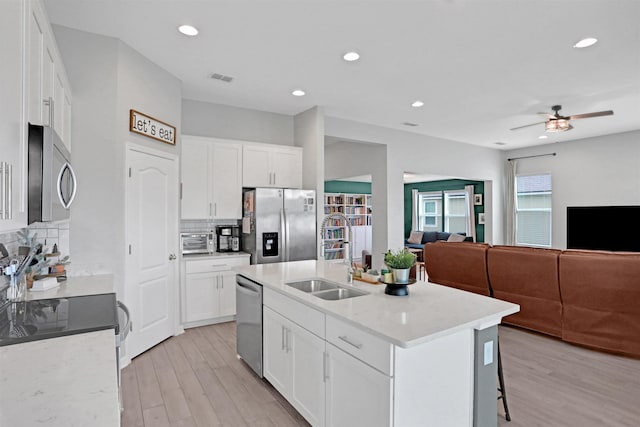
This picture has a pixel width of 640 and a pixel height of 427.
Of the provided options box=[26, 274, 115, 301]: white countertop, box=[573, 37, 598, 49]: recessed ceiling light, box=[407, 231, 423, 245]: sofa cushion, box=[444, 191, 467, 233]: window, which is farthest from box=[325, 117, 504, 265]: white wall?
box=[26, 274, 115, 301]: white countertop

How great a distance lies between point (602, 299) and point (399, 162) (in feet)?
12.4

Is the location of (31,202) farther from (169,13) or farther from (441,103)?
(441,103)

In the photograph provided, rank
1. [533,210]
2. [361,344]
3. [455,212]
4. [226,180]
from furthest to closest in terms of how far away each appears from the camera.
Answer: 1. [455,212]
2. [533,210]
3. [226,180]
4. [361,344]

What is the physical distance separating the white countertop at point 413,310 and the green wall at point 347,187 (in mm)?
7883

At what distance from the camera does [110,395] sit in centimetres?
118

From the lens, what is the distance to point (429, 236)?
10.7 m

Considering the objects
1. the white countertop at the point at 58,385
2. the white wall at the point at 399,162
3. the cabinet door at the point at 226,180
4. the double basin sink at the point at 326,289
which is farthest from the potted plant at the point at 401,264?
the white wall at the point at 399,162

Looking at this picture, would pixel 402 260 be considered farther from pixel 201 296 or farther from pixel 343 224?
pixel 343 224

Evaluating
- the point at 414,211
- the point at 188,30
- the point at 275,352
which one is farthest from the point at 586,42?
the point at 414,211

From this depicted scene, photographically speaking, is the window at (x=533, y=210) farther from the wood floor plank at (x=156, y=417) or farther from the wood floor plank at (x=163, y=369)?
the wood floor plank at (x=156, y=417)

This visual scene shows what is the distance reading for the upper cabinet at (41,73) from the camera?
1501mm

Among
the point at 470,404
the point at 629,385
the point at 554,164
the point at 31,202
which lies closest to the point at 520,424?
the point at 470,404

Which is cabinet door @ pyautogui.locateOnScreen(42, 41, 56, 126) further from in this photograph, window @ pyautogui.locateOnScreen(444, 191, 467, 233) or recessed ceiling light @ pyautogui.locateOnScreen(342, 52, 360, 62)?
window @ pyautogui.locateOnScreen(444, 191, 467, 233)

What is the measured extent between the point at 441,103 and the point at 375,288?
11.6 ft
